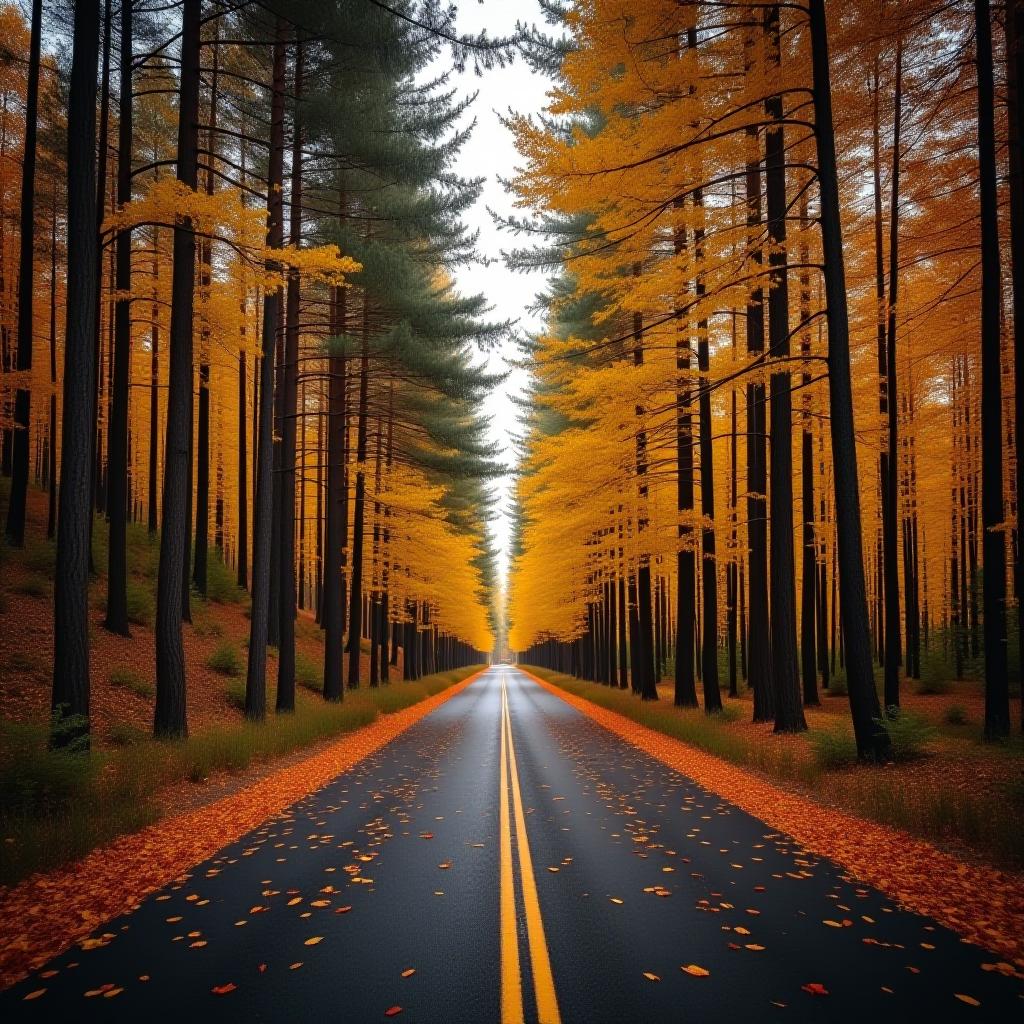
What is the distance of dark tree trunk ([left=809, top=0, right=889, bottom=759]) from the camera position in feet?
29.3

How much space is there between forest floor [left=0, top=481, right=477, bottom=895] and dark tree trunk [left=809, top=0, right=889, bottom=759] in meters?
9.45

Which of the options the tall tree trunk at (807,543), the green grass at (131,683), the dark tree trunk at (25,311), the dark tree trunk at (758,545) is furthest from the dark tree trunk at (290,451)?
the tall tree trunk at (807,543)

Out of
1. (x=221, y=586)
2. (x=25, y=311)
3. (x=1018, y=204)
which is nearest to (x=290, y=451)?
(x=25, y=311)

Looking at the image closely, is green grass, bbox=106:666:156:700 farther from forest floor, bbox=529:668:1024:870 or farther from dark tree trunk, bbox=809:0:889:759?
dark tree trunk, bbox=809:0:889:759

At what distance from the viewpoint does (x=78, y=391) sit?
7.90 metres

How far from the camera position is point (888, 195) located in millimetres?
13555

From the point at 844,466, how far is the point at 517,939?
8277 mm

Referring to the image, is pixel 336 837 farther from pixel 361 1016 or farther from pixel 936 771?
pixel 936 771

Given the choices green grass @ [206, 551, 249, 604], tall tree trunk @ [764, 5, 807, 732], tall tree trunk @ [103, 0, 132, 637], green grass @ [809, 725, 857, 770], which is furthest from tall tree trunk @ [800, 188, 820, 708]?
green grass @ [206, 551, 249, 604]

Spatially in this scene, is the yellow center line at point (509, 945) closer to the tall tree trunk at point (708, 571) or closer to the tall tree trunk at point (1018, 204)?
the tall tree trunk at point (1018, 204)

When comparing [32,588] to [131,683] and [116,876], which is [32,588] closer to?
[131,683]

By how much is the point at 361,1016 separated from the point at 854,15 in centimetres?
1437

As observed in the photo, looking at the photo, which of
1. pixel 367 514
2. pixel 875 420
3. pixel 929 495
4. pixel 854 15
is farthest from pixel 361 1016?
pixel 929 495

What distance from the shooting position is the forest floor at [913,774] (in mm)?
5957
